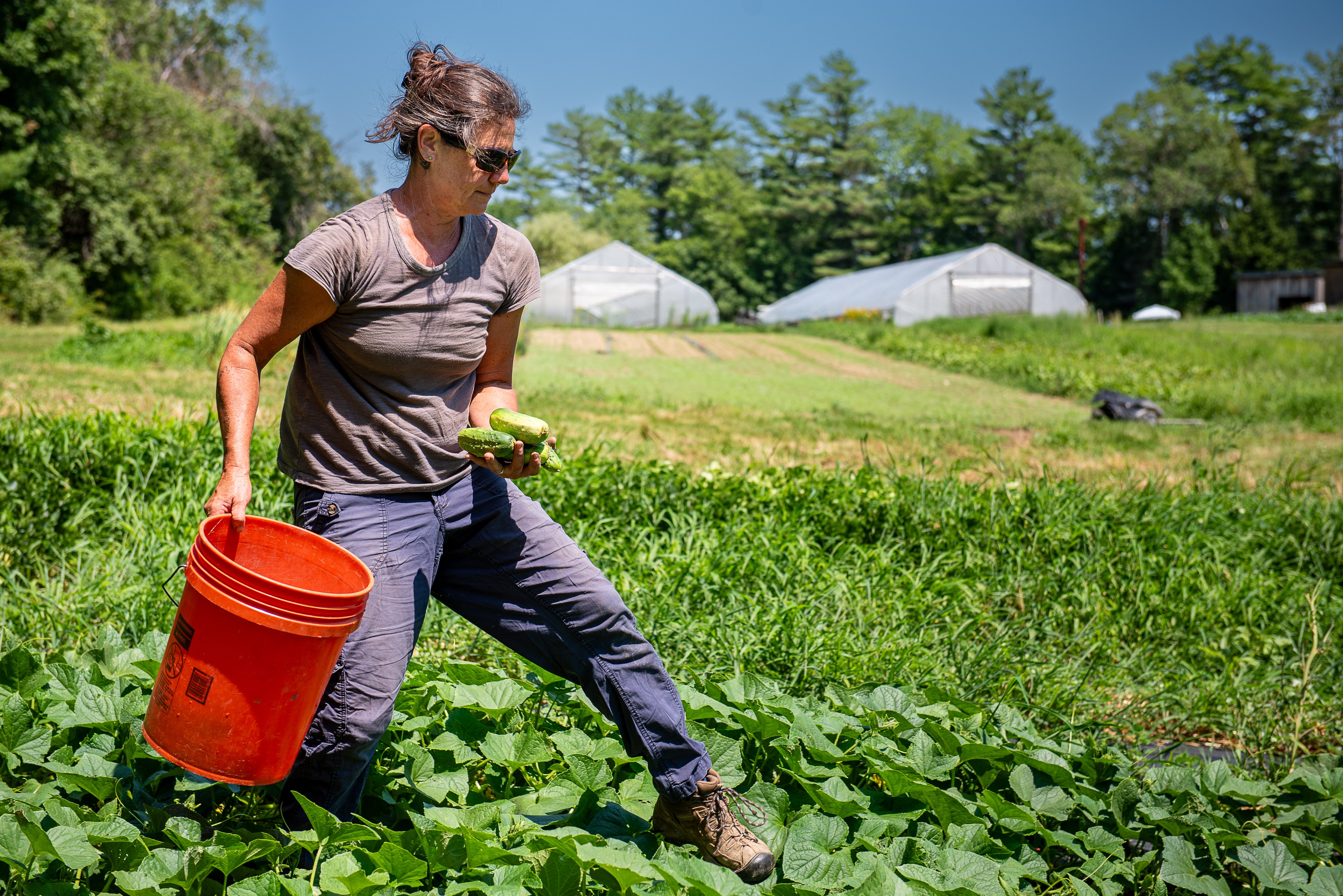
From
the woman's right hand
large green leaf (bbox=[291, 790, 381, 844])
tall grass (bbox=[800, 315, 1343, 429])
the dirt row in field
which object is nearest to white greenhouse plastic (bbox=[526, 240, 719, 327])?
the dirt row in field

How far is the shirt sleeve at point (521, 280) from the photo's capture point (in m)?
2.26

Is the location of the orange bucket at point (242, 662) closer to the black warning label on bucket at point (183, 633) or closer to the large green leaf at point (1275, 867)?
the black warning label on bucket at point (183, 633)

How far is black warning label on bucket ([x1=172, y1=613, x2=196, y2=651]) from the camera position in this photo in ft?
5.98

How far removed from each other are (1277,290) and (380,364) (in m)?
45.3

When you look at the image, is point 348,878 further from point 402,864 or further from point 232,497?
point 232,497

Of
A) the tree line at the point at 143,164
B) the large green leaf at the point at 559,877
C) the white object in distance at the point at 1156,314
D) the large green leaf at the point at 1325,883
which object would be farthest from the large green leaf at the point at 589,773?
the white object in distance at the point at 1156,314

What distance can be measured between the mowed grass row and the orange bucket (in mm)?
1427

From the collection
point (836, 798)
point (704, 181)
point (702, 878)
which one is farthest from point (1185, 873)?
point (704, 181)

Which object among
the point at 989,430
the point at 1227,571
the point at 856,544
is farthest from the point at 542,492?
the point at 989,430

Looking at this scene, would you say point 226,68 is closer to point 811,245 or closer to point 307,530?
point 811,245

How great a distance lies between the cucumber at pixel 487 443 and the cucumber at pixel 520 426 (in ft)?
0.07

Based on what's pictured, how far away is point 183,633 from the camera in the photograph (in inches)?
72.5

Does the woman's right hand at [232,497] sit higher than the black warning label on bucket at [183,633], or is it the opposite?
the woman's right hand at [232,497]

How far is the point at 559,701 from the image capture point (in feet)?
8.67
